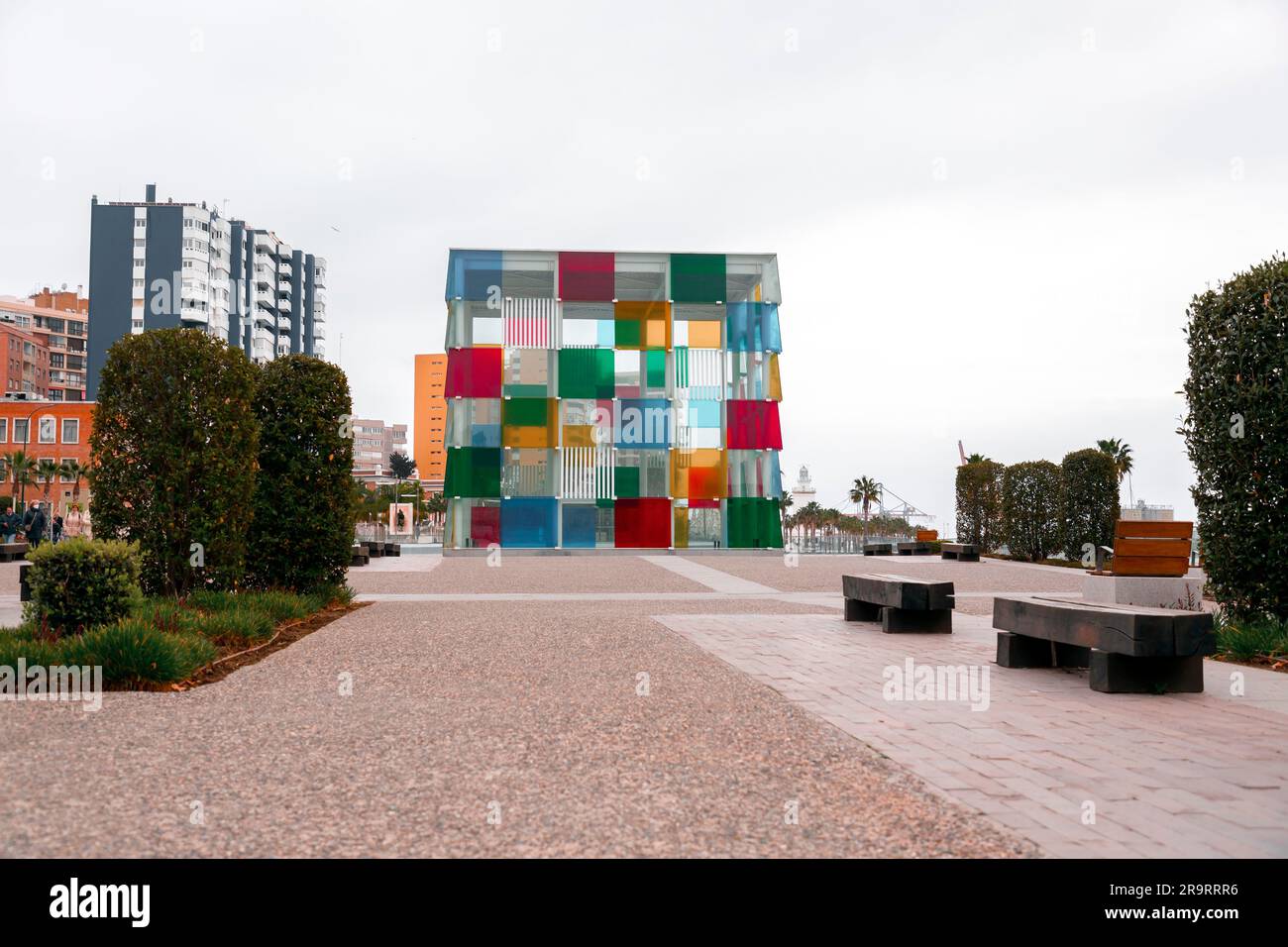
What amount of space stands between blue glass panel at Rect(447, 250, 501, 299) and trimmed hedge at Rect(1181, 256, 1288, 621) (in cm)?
3418

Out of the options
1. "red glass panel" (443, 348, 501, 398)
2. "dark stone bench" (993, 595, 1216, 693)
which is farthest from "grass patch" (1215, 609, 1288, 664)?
"red glass panel" (443, 348, 501, 398)

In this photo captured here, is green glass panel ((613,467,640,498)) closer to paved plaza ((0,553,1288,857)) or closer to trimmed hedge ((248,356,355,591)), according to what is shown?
trimmed hedge ((248,356,355,591))

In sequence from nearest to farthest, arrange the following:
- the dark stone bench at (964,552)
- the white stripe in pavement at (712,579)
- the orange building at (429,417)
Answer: the white stripe in pavement at (712,579) → the dark stone bench at (964,552) → the orange building at (429,417)

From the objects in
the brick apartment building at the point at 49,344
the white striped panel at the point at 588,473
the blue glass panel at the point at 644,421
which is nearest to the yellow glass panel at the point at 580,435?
the white striped panel at the point at 588,473

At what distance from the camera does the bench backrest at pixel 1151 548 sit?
13.2m

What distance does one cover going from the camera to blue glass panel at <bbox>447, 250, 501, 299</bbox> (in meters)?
41.2

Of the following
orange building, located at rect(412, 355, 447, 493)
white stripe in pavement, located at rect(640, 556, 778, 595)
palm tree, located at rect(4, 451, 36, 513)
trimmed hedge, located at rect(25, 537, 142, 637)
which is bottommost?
white stripe in pavement, located at rect(640, 556, 778, 595)

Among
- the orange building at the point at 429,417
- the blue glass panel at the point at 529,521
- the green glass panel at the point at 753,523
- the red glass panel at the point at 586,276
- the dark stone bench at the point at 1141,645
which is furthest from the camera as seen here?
the orange building at the point at 429,417

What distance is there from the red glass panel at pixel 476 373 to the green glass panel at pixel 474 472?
7.93 ft

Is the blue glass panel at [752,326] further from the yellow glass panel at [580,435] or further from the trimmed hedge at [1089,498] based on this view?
the trimmed hedge at [1089,498]

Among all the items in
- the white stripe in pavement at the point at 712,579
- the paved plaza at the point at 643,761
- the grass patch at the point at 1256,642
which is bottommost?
the white stripe in pavement at the point at 712,579

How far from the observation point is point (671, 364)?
1662 inches
